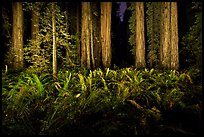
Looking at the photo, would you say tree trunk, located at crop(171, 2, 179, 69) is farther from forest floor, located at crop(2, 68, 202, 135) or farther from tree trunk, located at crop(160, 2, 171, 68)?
forest floor, located at crop(2, 68, 202, 135)

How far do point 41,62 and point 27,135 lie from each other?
556 centimetres

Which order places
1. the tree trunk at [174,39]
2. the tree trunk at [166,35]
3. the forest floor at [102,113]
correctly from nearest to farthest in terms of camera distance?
1. the forest floor at [102,113]
2. the tree trunk at [174,39]
3. the tree trunk at [166,35]

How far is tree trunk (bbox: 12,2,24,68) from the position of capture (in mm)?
12028

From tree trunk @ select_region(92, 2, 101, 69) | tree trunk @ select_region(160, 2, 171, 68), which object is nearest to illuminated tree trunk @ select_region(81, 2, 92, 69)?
tree trunk @ select_region(92, 2, 101, 69)

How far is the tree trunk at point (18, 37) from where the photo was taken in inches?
474

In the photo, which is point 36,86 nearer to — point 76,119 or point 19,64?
point 76,119

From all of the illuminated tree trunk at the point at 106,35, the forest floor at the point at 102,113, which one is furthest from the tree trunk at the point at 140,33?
the forest floor at the point at 102,113

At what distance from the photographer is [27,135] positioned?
157 inches

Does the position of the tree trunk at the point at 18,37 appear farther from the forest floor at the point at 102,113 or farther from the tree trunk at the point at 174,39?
the tree trunk at the point at 174,39

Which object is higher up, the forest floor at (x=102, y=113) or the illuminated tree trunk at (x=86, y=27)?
the illuminated tree trunk at (x=86, y=27)

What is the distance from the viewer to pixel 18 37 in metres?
12.3

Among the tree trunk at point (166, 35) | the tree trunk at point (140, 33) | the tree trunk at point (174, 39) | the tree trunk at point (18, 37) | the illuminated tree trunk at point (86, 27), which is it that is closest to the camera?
the tree trunk at point (174, 39)

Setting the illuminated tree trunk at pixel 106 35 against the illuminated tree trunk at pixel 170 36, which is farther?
the illuminated tree trunk at pixel 106 35

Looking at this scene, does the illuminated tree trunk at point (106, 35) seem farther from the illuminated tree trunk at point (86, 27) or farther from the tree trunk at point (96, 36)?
the tree trunk at point (96, 36)
